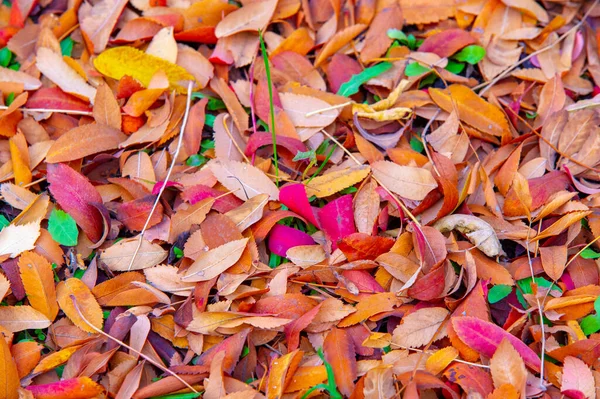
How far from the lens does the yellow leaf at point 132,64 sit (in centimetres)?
112

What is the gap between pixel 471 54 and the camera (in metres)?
1.16

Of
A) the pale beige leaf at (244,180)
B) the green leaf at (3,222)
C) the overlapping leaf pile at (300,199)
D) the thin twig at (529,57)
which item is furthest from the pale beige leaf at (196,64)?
the thin twig at (529,57)

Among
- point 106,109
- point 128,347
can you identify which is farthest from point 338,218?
point 106,109

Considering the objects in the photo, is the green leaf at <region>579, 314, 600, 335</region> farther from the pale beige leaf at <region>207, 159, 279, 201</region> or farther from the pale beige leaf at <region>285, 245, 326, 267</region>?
the pale beige leaf at <region>207, 159, 279, 201</region>

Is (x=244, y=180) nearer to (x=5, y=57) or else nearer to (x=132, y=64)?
(x=132, y=64)

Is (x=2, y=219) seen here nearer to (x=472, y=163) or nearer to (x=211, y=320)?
(x=211, y=320)

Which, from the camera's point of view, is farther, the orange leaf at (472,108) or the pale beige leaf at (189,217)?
the orange leaf at (472,108)

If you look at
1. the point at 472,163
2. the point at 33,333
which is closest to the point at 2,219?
the point at 33,333

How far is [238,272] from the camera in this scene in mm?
930

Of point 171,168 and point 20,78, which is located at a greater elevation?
point 20,78

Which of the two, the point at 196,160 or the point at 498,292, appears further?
the point at 196,160

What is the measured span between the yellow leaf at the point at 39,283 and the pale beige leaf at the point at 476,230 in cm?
67

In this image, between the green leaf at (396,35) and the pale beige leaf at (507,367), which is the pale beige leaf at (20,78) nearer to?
the green leaf at (396,35)

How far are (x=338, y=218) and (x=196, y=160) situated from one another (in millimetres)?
307
